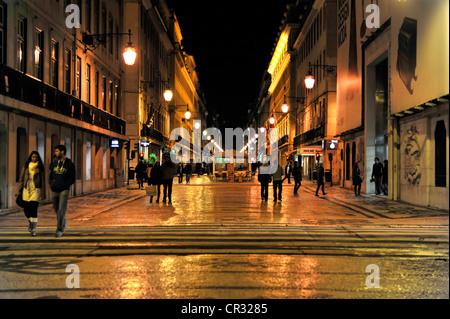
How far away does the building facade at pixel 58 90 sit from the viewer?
17828mm

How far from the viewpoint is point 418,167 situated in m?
18.3

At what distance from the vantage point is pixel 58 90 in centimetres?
2266

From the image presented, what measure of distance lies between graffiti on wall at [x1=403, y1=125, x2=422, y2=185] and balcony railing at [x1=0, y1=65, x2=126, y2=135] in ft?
45.8

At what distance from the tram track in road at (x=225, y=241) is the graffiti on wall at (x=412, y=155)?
7082 millimetres

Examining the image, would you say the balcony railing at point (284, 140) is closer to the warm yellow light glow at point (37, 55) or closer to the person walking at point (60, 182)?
the warm yellow light glow at point (37, 55)

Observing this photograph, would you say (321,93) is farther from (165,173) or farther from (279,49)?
(279,49)

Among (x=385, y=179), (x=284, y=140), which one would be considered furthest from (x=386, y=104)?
(x=284, y=140)

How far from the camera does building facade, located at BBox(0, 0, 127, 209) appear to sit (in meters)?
17.8

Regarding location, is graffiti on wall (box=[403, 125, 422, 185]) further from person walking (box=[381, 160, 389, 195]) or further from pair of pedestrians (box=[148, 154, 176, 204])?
pair of pedestrians (box=[148, 154, 176, 204])

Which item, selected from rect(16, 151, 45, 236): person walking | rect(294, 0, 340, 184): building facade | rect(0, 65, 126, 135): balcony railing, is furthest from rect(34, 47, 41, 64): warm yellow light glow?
rect(294, 0, 340, 184): building facade
